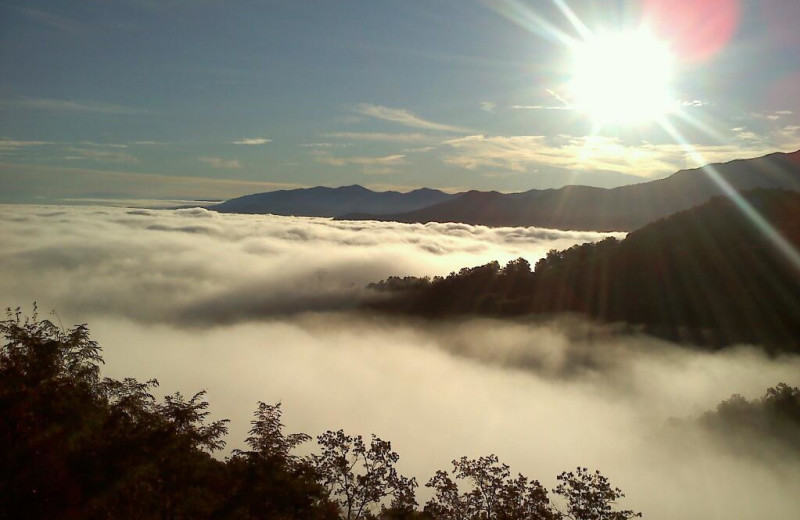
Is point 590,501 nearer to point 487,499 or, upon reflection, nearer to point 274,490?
point 487,499

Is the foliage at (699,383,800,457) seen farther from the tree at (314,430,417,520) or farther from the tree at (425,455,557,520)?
the tree at (314,430,417,520)

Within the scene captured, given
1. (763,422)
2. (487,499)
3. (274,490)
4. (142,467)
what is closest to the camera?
(142,467)

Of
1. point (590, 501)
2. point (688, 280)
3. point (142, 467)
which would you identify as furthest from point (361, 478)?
point (688, 280)

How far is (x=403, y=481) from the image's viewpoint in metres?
24.2

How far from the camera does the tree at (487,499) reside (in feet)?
75.8

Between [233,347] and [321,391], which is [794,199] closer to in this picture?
[321,391]

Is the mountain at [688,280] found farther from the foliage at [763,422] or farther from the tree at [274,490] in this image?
the tree at [274,490]

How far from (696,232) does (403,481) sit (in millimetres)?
110146

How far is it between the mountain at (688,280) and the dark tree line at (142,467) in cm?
9042

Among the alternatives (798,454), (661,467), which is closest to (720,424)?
(798,454)

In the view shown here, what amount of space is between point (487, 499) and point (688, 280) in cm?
9653

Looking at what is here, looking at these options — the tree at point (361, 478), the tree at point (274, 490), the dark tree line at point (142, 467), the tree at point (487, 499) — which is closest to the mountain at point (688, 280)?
the tree at point (487, 499)

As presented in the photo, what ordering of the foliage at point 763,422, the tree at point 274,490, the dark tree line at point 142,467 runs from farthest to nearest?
the foliage at point 763,422, the tree at point 274,490, the dark tree line at point 142,467

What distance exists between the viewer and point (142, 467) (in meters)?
14.5
